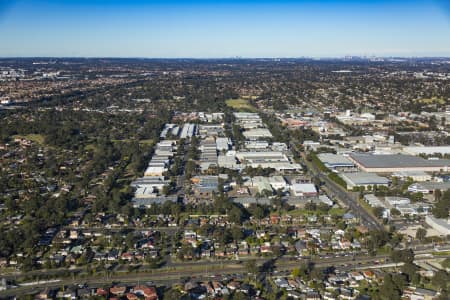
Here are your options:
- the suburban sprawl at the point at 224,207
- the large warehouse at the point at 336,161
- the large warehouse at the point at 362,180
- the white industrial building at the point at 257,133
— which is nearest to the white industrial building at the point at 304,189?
the suburban sprawl at the point at 224,207

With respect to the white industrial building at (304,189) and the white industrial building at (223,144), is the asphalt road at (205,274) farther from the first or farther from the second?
the white industrial building at (223,144)

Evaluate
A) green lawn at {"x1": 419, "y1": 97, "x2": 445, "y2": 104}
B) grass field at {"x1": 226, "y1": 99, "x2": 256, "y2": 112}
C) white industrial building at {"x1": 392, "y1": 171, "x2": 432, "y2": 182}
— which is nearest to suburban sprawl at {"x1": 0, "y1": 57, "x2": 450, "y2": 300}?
white industrial building at {"x1": 392, "y1": 171, "x2": 432, "y2": 182}

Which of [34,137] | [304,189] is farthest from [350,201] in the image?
[34,137]

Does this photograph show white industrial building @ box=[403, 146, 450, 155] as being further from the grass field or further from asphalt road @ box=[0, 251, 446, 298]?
the grass field

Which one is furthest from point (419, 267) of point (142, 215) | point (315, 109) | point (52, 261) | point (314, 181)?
point (315, 109)

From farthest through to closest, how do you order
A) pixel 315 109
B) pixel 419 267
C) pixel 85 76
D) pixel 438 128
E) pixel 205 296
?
pixel 85 76 < pixel 315 109 < pixel 438 128 < pixel 419 267 < pixel 205 296

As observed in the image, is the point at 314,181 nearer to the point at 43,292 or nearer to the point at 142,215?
the point at 142,215
